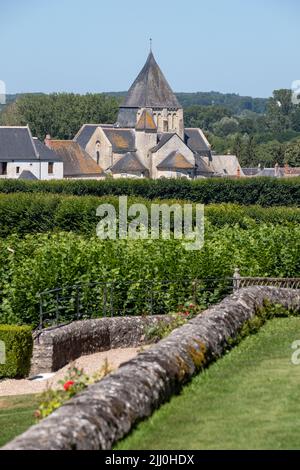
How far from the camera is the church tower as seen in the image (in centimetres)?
11806

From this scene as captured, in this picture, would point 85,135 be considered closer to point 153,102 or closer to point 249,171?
point 153,102

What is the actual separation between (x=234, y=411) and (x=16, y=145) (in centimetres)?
8868

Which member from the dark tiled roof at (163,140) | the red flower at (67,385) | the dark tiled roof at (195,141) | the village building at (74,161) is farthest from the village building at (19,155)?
the red flower at (67,385)

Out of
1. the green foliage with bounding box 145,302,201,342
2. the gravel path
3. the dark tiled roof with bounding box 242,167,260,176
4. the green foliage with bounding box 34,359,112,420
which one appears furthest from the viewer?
the dark tiled roof with bounding box 242,167,260,176

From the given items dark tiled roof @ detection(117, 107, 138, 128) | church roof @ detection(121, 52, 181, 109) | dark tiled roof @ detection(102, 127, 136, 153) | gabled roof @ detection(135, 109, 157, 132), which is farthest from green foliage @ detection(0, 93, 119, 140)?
gabled roof @ detection(135, 109, 157, 132)

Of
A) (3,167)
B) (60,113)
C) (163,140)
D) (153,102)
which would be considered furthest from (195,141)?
(60,113)

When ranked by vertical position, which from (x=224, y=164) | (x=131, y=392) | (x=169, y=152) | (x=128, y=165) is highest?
(x=131, y=392)

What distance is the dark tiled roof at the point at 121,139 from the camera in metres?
114

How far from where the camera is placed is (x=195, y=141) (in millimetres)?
124625

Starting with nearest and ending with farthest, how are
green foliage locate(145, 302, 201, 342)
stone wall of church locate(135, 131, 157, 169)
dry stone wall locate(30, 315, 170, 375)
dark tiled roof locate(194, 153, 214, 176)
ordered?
green foliage locate(145, 302, 201, 342), dry stone wall locate(30, 315, 170, 375), stone wall of church locate(135, 131, 157, 169), dark tiled roof locate(194, 153, 214, 176)

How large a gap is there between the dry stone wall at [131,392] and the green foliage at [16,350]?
734 centimetres

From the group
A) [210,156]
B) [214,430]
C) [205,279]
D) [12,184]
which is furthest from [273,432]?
[210,156]

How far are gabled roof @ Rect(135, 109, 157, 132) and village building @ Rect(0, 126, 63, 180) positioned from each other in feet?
54.7

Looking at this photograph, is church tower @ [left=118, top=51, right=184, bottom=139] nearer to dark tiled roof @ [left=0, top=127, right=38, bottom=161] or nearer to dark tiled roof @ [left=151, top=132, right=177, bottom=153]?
dark tiled roof @ [left=151, top=132, right=177, bottom=153]
